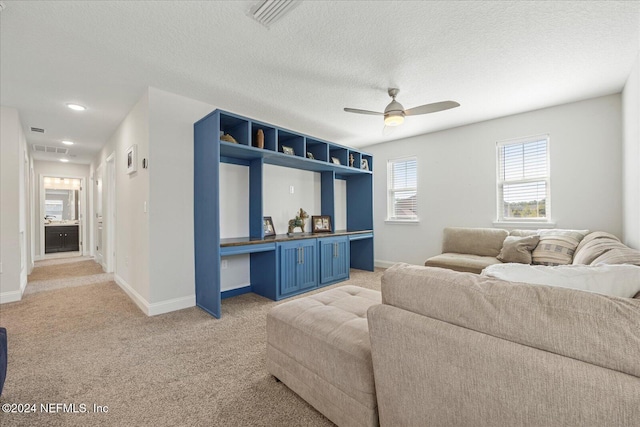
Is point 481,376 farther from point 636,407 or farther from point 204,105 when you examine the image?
point 204,105

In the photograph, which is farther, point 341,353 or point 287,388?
point 287,388

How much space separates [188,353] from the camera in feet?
7.17

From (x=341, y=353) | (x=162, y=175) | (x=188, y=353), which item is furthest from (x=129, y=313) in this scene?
(x=341, y=353)

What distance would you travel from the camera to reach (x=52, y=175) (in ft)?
21.7

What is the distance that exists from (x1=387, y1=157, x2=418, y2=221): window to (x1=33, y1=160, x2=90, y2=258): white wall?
7.51m

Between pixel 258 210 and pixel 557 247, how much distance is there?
3.58 m

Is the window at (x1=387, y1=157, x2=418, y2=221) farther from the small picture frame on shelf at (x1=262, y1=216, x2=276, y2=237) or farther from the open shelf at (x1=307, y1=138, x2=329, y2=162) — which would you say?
the small picture frame on shelf at (x1=262, y1=216, x2=276, y2=237)

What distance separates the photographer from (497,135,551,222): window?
384 centimetres

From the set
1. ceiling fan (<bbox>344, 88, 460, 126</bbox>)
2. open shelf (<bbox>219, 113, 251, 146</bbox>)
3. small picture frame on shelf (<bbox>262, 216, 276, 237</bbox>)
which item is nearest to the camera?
ceiling fan (<bbox>344, 88, 460, 126</bbox>)

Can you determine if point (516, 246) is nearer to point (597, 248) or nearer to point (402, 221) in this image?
point (597, 248)

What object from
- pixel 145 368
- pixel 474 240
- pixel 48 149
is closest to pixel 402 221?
pixel 474 240

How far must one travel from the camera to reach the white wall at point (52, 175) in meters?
6.24

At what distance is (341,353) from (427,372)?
44cm

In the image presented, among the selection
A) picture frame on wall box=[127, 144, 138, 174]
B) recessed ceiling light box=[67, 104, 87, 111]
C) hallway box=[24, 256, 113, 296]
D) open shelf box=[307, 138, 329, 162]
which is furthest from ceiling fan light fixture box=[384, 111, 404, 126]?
hallway box=[24, 256, 113, 296]
